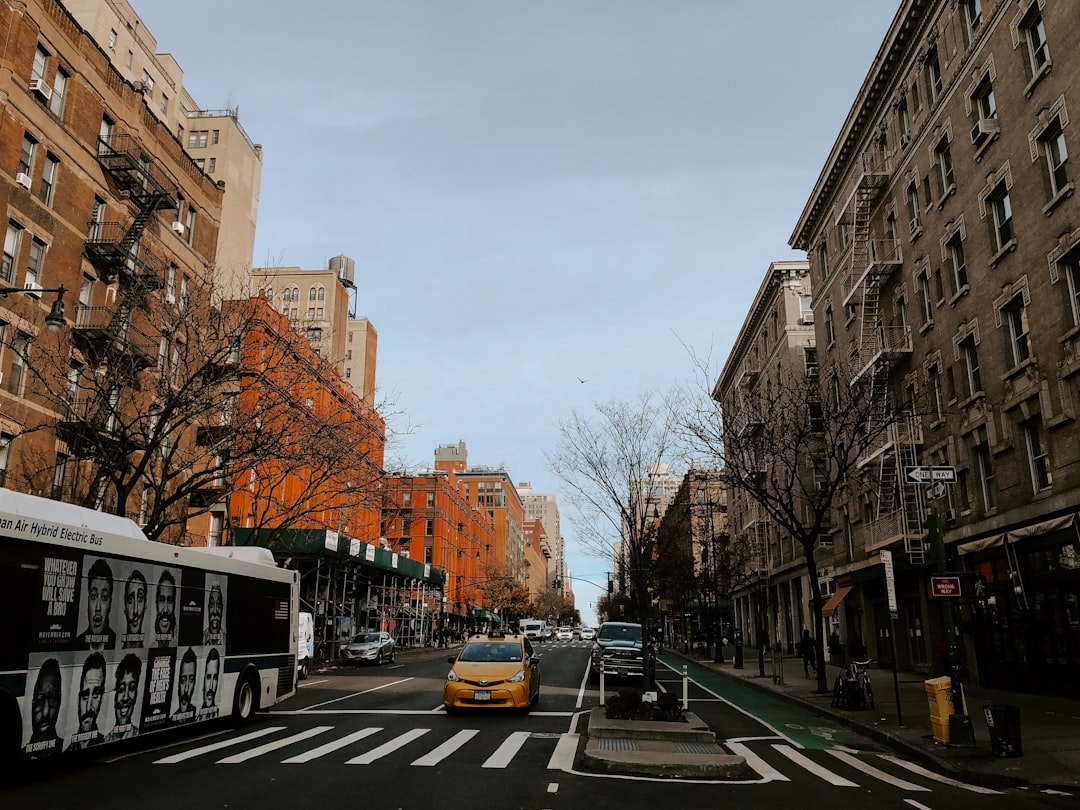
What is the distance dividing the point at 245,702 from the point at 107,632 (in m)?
5.38

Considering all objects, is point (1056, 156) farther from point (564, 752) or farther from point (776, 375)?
point (776, 375)

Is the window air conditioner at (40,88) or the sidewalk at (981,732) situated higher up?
the window air conditioner at (40,88)

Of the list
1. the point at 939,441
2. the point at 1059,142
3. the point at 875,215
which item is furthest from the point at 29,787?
the point at 875,215

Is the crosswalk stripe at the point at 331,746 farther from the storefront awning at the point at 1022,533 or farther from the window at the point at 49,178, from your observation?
the window at the point at 49,178

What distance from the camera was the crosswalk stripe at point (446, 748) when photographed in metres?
11.9

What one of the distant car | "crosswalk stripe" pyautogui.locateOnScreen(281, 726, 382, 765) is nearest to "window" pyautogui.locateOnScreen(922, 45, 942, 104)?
"crosswalk stripe" pyautogui.locateOnScreen(281, 726, 382, 765)

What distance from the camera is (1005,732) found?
12.6 metres

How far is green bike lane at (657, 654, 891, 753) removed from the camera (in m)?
15.6

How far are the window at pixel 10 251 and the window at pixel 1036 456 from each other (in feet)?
99.5

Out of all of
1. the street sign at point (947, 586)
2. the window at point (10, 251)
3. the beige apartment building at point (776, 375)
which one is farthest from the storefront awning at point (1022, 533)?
the window at point (10, 251)

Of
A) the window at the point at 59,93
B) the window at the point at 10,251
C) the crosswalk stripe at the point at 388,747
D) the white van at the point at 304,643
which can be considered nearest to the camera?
the crosswalk stripe at the point at 388,747

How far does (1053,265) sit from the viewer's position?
20234mm

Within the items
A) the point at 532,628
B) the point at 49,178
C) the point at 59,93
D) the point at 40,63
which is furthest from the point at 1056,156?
the point at 532,628

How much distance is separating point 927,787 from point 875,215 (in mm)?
26581
